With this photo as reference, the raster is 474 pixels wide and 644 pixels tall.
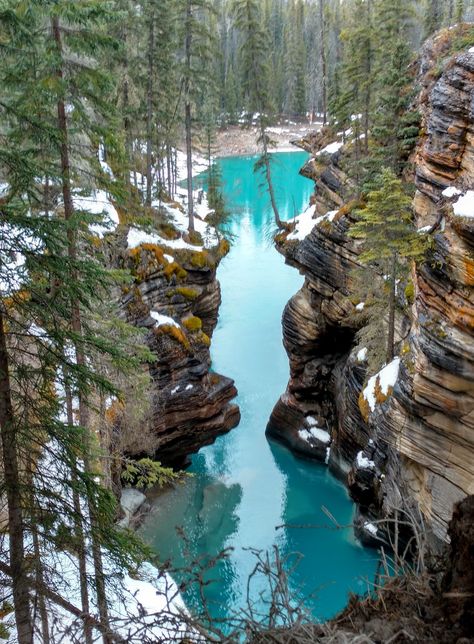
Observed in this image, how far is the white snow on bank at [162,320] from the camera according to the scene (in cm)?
1980

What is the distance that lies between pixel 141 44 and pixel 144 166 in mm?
6024

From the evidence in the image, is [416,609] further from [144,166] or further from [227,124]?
[227,124]

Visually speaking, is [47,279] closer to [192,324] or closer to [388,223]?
[388,223]

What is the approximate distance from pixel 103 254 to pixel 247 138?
7260cm

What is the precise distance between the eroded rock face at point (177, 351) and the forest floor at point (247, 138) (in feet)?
184

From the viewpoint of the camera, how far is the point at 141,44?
2438cm

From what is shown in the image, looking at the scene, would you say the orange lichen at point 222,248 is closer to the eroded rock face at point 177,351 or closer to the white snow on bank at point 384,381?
the eroded rock face at point 177,351

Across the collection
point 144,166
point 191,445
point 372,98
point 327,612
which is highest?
point 372,98

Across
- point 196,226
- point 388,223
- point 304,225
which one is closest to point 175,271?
point 196,226

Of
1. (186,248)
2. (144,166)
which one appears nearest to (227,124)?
(144,166)

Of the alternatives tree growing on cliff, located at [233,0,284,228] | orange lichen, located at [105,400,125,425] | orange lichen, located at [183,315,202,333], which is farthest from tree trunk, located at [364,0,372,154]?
orange lichen, located at [105,400,125,425]

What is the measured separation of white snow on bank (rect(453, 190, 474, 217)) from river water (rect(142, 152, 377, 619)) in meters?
6.54

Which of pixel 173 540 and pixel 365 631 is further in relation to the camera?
pixel 173 540

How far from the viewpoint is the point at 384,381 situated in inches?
564
